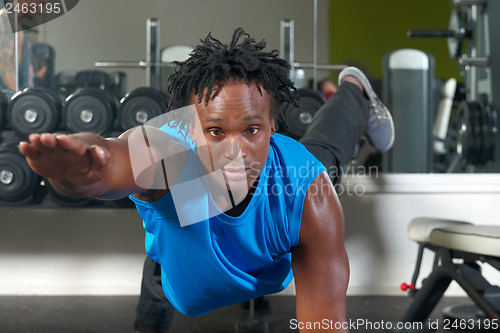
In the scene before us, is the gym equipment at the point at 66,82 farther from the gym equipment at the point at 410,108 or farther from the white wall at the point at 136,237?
the gym equipment at the point at 410,108

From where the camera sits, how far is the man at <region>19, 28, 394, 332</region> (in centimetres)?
85

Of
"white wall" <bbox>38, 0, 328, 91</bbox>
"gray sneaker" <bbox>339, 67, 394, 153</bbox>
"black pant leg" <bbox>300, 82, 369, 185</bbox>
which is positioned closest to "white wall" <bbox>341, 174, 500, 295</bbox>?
"gray sneaker" <bbox>339, 67, 394, 153</bbox>

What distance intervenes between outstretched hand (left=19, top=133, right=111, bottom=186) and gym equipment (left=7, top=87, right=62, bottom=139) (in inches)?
64.4

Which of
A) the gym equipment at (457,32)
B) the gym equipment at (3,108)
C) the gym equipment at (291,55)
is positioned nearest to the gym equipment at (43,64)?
the gym equipment at (3,108)

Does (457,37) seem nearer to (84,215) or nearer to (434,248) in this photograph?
(434,248)

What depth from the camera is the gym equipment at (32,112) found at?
2143 mm

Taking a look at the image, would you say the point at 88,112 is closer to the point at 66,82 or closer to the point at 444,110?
the point at 66,82

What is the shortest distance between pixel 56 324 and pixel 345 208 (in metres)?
1.30

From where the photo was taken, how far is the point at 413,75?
265 centimetres

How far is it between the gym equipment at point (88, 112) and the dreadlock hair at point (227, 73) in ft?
4.25

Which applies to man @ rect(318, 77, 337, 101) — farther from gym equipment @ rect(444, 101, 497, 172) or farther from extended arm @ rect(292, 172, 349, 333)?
extended arm @ rect(292, 172, 349, 333)

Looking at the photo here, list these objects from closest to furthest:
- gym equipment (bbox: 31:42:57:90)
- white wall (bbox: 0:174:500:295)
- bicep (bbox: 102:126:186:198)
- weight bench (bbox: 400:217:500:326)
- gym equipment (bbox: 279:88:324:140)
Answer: bicep (bbox: 102:126:186:198) → weight bench (bbox: 400:217:500:326) → gym equipment (bbox: 279:88:324:140) → white wall (bbox: 0:174:500:295) → gym equipment (bbox: 31:42:57:90)

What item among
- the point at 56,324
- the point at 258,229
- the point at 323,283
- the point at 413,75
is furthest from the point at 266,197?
the point at 413,75

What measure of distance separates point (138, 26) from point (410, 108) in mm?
1426
